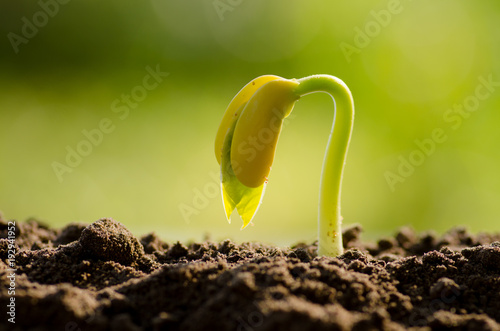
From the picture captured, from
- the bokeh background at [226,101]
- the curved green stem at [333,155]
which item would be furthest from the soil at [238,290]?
the bokeh background at [226,101]

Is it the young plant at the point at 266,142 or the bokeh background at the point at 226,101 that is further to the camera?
the bokeh background at the point at 226,101

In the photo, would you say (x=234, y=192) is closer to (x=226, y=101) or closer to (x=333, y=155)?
(x=333, y=155)

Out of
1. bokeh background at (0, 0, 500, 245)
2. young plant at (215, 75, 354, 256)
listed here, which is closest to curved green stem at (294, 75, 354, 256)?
young plant at (215, 75, 354, 256)

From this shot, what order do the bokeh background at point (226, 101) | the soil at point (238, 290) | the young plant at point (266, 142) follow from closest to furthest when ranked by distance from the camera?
the soil at point (238, 290) → the young plant at point (266, 142) → the bokeh background at point (226, 101)

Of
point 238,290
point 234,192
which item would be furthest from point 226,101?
point 238,290

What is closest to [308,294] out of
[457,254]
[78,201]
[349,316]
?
[349,316]

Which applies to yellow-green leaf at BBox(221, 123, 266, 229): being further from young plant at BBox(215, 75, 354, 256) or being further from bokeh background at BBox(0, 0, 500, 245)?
bokeh background at BBox(0, 0, 500, 245)

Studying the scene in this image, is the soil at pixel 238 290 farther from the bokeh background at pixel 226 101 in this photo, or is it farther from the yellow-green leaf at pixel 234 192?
the bokeh background at pixel 226 101
